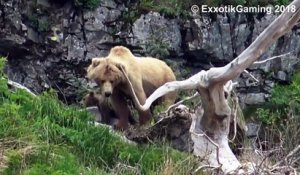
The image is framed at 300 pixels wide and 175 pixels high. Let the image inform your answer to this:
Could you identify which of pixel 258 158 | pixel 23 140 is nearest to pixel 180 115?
pixel 258 158

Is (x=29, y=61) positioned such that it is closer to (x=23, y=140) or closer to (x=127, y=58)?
(x=127, y=58)

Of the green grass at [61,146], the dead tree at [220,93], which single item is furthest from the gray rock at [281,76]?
Answer: the green grass at [61,146]

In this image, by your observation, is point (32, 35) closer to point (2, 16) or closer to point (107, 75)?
point (2, 16)

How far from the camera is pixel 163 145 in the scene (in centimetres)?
861

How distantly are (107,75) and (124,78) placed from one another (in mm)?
212

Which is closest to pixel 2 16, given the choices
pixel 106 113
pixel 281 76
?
pixel 106 113

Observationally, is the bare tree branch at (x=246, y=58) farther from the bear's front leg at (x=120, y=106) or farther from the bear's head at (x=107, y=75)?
the bear's front leg at (x=120, y=106)

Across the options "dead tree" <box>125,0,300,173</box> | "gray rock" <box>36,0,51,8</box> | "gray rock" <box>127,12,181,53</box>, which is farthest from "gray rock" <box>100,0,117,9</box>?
"dead tree" <box>125,0,300,173</box>

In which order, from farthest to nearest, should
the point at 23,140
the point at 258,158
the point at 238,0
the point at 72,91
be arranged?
the point at 238,0
the point at 72,91
the point at 258,158
the point at 23,140

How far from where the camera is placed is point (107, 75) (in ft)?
33.7

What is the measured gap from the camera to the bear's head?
10.3 m

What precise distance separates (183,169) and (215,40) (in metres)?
7.09

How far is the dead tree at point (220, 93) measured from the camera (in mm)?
8094

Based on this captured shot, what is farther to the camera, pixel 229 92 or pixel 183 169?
pixel 229 92
